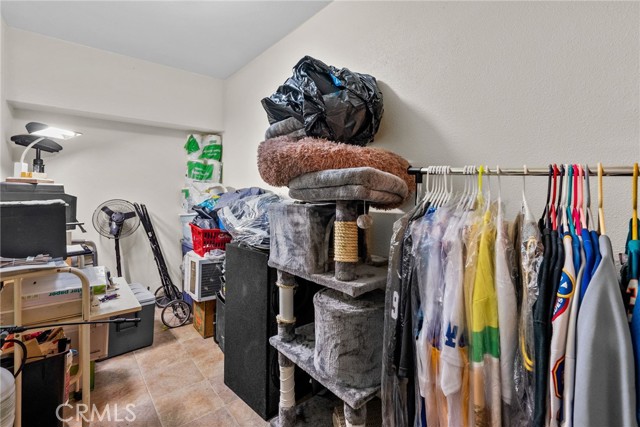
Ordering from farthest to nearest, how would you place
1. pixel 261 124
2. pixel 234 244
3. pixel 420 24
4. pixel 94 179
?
1. pixel 94 179
2. pixel 261 124
3. pixel 234 244
4. pixel 420 24

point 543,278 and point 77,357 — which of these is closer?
point 543,278

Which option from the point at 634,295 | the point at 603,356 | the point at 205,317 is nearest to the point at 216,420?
the point at 205,317

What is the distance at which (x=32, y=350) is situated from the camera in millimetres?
1244

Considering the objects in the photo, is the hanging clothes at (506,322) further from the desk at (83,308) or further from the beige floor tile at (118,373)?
the beige floor tile at (118,373)

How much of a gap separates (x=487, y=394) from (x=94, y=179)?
140 inches

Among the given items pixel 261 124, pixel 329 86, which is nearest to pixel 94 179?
pixel 261 124

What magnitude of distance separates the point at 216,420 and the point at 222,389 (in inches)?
10.0

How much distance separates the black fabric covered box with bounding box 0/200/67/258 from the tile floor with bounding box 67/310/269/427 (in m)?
0.99

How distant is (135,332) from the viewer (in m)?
2.24

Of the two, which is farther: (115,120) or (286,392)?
(115,120)

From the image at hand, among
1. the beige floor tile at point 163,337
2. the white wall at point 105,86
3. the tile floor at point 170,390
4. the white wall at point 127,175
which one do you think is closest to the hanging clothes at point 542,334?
the tile floor at point 170,390

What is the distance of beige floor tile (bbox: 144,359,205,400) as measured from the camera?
6.01 ft

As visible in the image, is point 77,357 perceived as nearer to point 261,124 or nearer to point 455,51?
point 261,124

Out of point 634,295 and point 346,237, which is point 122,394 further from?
point 634,295
